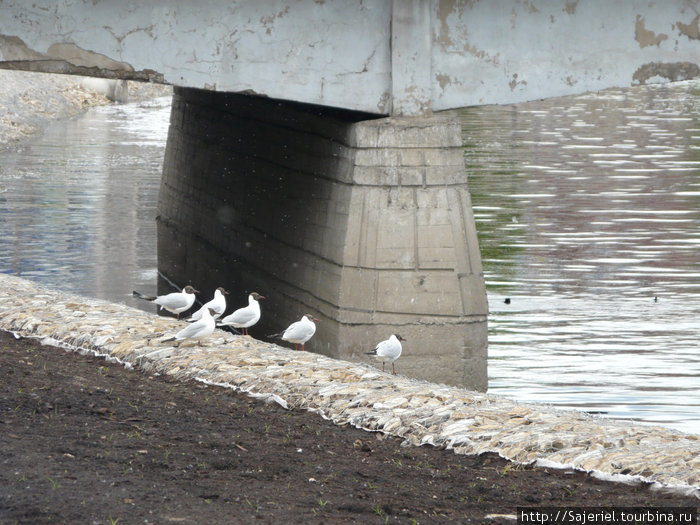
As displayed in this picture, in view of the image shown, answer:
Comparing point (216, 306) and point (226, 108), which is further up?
point (226, 108)

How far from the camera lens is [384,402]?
10.1m

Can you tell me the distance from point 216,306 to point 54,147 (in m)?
30.8

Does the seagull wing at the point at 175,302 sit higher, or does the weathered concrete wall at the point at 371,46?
the weathered concrete wall at the point at 371,46

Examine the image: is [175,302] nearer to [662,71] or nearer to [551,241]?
[662,71]

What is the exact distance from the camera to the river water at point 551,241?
17.0m

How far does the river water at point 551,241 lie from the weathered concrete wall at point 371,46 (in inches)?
158

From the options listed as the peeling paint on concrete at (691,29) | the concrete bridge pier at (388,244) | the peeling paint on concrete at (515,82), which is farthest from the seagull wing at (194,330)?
the peeling paint on concrete at (691,29)

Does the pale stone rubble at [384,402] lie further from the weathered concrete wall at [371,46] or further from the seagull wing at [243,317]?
the weathered concrete wall at [371,46]

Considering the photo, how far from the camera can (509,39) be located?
54.6ft

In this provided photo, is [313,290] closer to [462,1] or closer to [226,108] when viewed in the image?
[462,1]

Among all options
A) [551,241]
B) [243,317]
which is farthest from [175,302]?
[551,241]

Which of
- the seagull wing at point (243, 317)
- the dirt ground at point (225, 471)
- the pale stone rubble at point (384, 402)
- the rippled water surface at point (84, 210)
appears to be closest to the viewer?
the dirt ground at point (225, 471)

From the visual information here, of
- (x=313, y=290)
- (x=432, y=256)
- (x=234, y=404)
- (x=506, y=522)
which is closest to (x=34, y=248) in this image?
(x=313, y=290)

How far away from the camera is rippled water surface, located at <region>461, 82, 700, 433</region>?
1636 centimetres
